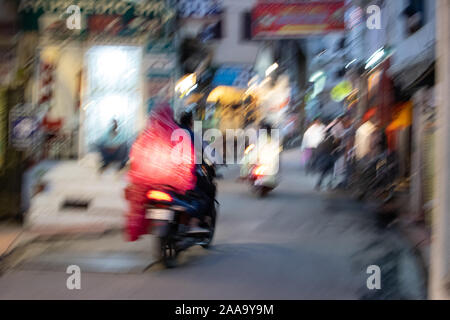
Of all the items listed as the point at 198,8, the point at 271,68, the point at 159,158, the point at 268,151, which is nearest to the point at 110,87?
the point at 198,8

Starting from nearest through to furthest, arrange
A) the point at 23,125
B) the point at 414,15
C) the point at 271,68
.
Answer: the point at 23,125 → the point at 414,15 → the point at 271,68

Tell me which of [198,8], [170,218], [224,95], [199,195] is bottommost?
[170,218]

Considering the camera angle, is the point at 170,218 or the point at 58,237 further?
the point at 58,237

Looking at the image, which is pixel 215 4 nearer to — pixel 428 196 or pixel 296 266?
pixel 428 196

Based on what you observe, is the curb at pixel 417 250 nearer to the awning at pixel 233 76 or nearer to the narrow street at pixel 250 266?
the narrow street at pixel 250 266

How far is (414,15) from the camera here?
465 inches

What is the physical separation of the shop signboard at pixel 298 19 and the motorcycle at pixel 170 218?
4696 mm

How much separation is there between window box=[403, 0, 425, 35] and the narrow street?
3510 millimetres

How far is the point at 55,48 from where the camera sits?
17734 millimetres

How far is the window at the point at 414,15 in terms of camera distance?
37.6ft

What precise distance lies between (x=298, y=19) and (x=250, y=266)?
544 centimetres

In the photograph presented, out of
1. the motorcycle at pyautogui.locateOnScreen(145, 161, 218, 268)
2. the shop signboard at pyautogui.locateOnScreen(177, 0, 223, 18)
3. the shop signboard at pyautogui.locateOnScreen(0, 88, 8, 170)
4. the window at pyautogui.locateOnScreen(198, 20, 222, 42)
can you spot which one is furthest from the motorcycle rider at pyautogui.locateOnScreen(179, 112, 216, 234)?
the window at pyautogui.locateOnScreen(198, 20, 222, 42)

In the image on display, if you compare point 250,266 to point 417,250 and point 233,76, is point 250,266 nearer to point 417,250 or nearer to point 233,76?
point 417,250

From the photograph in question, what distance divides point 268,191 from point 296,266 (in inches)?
250
